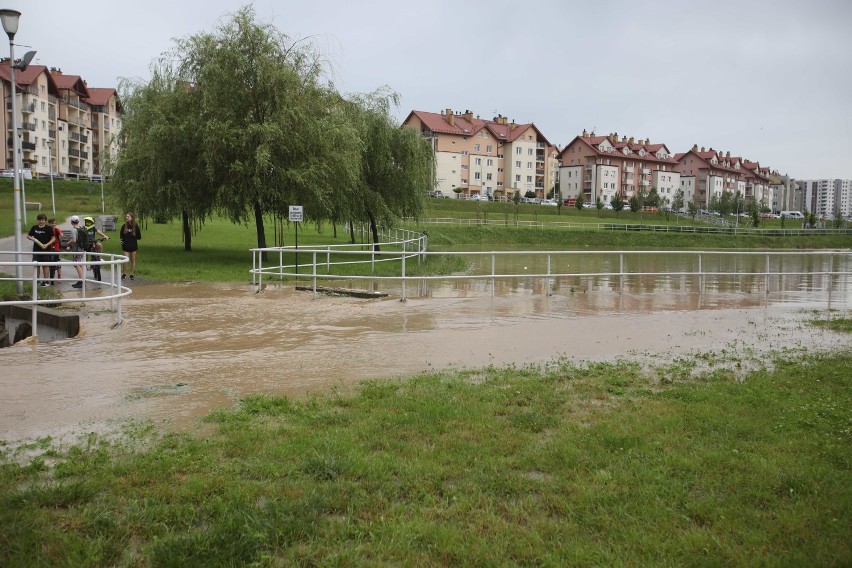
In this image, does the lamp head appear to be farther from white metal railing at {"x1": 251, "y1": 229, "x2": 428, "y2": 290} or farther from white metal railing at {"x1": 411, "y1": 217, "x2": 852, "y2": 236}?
white metal railing at {"x1": 411, "y1": 217, "x2": 852, "y2": 236}

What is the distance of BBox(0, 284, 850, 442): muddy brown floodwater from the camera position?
272 inches

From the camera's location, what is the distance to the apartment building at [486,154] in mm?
107562

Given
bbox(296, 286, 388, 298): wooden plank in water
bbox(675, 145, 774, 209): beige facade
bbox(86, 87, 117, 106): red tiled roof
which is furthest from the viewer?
bbox(675, 145, 774, 209): beige facade

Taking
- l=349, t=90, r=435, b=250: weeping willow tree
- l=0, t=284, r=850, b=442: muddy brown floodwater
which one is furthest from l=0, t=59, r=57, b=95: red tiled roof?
l=0, t=284, r=850, b=442: muddy brown floodwater

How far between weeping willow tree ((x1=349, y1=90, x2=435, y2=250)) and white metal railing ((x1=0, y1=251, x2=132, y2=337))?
1218 cm

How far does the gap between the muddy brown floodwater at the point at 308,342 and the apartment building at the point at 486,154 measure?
291 ft

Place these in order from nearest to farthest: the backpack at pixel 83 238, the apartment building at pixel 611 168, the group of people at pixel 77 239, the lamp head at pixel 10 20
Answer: the lamp head at pixel 10 20, the group of people at pixel 77 239, the backpack at pixel 83 238, the apartment building at pixel 611 168

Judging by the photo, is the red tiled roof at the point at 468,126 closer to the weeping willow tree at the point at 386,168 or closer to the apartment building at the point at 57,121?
the apartment building at the point at 57,121

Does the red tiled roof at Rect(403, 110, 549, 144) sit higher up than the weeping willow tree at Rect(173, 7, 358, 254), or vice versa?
the red tiled roof at Rect(403, 110, 549, 144)

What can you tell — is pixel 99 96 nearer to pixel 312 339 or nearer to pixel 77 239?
pixel 77 239

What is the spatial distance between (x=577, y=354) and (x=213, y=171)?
19.2m

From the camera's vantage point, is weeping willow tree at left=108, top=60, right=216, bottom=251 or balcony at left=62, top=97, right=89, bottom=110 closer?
weeping willow tree at left=108, top=60, right=216, bottom=251

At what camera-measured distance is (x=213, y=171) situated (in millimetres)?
25219

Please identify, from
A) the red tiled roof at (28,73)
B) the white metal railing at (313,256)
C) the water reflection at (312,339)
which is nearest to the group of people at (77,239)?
the water reflection at (312,339)
